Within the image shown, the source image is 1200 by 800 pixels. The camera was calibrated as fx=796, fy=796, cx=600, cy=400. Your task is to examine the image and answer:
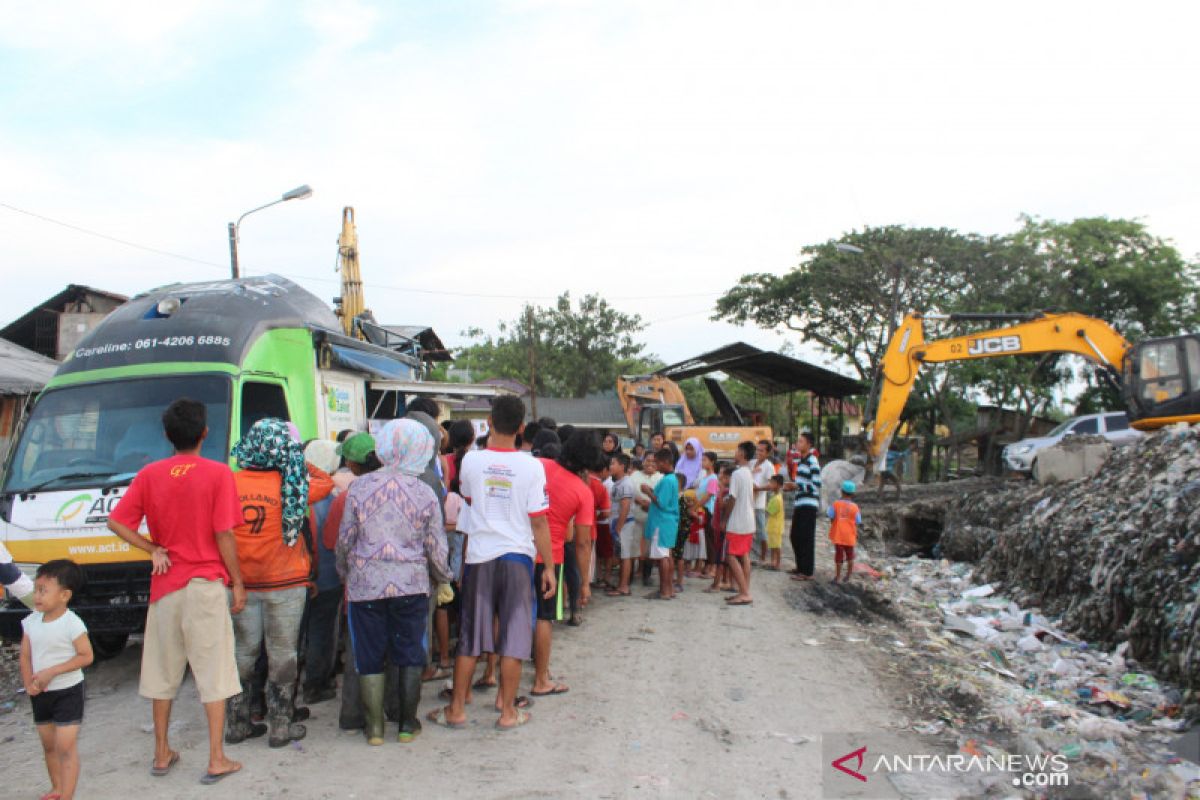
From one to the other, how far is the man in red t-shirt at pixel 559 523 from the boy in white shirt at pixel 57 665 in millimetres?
2442

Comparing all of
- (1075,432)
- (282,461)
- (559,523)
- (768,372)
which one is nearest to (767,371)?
(768,372)

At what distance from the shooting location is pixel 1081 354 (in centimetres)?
1349

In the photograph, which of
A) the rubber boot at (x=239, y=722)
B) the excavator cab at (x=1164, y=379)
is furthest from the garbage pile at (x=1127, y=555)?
the rubber boot at (x=239, y=722)

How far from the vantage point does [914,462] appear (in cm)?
2761

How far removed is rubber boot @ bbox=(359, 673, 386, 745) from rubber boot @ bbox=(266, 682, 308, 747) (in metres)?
0.40

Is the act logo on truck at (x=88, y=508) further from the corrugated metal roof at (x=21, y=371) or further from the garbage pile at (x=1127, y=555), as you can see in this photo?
the corrugated metal roof at (x=21, y=371)

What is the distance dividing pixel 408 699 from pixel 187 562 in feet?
4.54

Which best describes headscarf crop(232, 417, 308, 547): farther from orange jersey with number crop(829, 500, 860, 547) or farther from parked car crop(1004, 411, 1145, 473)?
parked car crop(1004, 411, 1145, 473)

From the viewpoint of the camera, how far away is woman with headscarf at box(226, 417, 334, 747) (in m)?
4.15

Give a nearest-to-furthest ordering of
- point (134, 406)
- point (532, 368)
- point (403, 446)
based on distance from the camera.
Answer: point (403, 446), point (134, 406), point (532, 368)

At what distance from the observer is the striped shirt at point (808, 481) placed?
9.52 meters

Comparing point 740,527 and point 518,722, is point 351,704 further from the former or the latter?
point 740,527

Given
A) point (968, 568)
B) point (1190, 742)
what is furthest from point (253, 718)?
point (968, 568)
